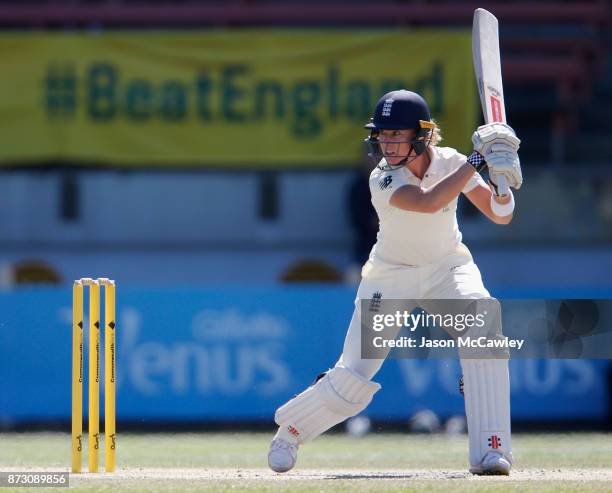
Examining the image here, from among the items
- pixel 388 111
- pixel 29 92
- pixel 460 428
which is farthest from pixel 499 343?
pixel 29 92

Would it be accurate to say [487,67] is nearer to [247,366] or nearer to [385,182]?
[385,182]

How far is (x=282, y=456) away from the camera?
236 inches

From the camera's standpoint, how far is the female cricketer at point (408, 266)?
584cm

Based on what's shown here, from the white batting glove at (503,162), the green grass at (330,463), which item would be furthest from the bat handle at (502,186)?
the green grass at (330,463)

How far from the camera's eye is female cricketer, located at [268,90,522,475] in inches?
230

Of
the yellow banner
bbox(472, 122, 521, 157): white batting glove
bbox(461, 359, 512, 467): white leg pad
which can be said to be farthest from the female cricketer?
the yellow banner

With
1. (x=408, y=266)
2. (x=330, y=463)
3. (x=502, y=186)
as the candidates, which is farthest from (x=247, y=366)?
(x=502, y=186)

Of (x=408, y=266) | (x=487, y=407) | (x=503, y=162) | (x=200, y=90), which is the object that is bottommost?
(x=487, y=407)

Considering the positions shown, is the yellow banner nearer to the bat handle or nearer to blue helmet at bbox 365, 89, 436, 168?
blue helmet at bbox 365, 89, 436, 168

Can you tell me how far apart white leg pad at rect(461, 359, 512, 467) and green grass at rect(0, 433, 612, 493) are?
0.16m

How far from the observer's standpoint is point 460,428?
379 inches

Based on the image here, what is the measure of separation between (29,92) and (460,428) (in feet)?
18.0

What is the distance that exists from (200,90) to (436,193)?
7.51 meters

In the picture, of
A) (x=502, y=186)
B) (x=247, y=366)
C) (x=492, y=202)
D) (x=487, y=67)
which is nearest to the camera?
(x=502, y=186)
